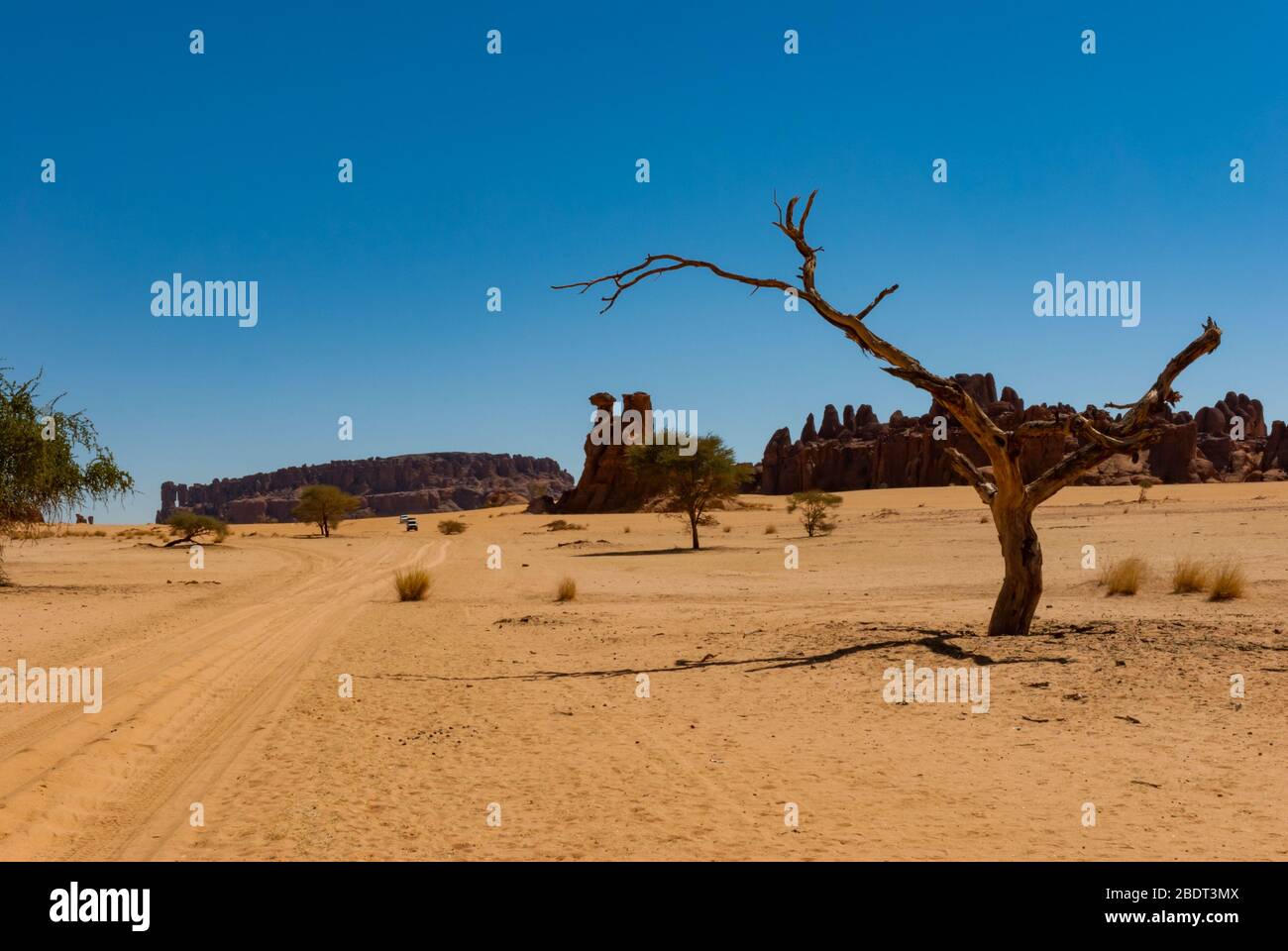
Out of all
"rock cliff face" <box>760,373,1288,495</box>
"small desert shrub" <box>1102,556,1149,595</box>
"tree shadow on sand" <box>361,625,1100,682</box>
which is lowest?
"tree shadow on sand" <box>361,625,1100,682</box>

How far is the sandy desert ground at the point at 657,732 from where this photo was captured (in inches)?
219

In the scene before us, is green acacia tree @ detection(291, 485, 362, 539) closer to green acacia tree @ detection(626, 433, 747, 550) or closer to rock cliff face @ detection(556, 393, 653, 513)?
rock cliff face @ detection(556, 393, 653, 513)

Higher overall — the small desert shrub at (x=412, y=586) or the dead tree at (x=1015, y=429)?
the dead tree at (x=1015, y=429)

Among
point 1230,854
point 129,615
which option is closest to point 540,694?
point 1230,854

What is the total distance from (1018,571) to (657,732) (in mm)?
5733

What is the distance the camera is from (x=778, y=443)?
142250 millimetres

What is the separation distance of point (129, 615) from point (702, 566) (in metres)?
16.2

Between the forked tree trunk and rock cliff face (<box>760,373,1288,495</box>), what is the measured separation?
92.0 meters

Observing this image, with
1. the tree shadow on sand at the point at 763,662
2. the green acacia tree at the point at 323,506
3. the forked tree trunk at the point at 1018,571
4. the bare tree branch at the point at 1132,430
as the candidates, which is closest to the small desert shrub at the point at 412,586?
the tree shadow on sand at the point at 763,662

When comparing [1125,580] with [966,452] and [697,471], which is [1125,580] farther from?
[966,452]

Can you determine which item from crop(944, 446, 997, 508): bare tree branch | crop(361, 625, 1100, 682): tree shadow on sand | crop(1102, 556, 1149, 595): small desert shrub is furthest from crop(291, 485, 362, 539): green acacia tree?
crop(944, 446, 997, 508): bare tree branch

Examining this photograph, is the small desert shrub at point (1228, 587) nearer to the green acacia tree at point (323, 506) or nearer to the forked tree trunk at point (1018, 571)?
the forked tree trunk at point (1018, 571)

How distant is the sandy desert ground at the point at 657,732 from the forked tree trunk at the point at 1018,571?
482 millimetres

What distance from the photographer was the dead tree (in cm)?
1127
